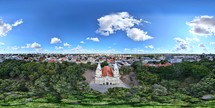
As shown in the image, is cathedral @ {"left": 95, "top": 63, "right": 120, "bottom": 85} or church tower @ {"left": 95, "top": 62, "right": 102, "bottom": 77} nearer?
cathedral @ {"left": 95, "top": 63, "right": 120, "bottom": 85}

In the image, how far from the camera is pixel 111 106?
34.9ft

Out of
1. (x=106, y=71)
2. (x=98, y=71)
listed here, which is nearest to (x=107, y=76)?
(x=106, y=71)

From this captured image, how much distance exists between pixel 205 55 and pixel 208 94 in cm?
586

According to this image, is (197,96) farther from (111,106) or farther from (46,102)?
(46,102)

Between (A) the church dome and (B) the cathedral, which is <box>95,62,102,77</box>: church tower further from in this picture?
(A) the church dome

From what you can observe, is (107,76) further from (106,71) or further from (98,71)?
(98,71)

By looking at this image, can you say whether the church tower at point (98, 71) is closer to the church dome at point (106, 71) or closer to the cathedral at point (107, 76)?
the cathedral at point (107, 76)

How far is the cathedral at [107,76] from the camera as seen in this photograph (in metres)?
14.3

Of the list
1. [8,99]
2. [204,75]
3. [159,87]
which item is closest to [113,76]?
[159,87]

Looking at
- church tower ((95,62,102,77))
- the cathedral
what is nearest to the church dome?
the cathedral

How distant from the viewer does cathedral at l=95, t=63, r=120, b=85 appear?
561 inches

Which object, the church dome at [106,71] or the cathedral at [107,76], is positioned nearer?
the cathedral at [107,76]

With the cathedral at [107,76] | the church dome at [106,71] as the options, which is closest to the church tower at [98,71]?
the cathedral at [107,76]

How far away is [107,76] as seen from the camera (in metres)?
14.3
